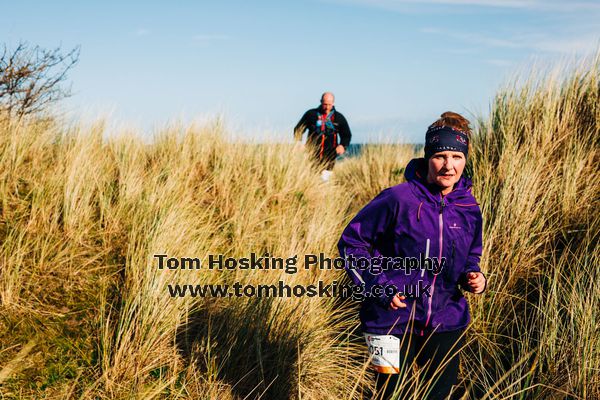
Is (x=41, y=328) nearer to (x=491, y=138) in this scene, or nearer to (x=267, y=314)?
(x=267, y=314)

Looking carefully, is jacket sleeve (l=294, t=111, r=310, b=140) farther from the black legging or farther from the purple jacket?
the black legging

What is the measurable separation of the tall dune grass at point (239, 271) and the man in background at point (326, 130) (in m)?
2.52

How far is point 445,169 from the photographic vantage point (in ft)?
7.77

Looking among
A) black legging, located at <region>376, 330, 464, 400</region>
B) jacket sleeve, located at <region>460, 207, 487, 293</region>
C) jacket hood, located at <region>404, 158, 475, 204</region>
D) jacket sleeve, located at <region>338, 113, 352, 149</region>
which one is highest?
jacket sleeve, located at <region>338, 113, 352, 149</region>

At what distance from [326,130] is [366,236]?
657 cm

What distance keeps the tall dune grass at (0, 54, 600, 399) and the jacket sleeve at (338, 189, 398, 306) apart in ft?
1.59

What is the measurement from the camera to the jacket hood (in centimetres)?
236

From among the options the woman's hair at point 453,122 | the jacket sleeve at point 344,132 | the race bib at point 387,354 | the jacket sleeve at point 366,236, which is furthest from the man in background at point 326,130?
the race bib at point 387,354

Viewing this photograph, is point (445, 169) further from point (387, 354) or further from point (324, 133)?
point (324, 133)

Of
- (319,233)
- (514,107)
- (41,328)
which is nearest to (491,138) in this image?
(514,107)

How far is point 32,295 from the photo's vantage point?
3189 mm

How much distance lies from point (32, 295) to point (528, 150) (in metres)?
4.47

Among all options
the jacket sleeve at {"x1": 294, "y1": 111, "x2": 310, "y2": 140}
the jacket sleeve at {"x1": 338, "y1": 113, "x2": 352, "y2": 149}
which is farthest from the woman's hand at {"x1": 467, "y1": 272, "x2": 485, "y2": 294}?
the jacket sleeve at {"x1": 338, "y1": 113, "x2": 352, "y2": 149}

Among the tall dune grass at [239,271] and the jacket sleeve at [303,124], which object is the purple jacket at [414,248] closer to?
the tall dune grass at [239,271]
